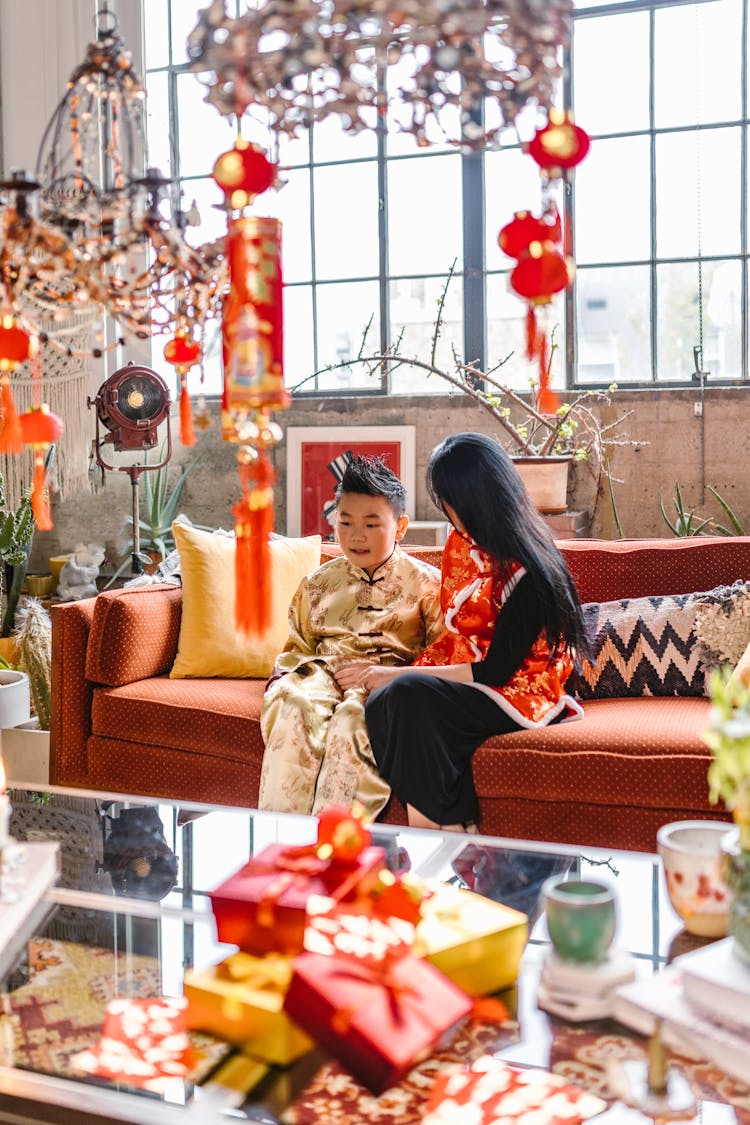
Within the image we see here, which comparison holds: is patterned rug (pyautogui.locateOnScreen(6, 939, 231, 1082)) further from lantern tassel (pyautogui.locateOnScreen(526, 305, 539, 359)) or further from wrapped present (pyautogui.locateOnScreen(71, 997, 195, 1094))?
lantern tassel (pyautogui.locateOnScreen(526, 305, 539, 359))

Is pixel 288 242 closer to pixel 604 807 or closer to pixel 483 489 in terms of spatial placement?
pixel 483 489

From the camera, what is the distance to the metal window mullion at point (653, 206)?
429 cm

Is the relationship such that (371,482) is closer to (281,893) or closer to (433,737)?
(433,737)

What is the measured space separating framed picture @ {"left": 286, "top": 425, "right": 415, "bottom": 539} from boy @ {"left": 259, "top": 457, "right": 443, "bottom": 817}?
5.40ft

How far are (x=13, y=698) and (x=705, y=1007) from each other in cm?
289

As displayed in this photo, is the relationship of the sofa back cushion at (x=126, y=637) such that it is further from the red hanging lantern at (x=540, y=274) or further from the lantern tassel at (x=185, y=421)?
the red hanging lantern at (x=540, y=274)

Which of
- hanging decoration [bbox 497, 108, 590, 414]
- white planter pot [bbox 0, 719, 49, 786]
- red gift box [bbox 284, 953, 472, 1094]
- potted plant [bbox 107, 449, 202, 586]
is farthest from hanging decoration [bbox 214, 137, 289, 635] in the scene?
potted plant [bbox 107, 449, 202, 586]

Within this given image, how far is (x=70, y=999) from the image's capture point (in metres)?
1.51

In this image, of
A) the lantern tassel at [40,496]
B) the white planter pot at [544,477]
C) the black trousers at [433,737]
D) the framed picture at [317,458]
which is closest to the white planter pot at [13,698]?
the framed picture at [317,458]

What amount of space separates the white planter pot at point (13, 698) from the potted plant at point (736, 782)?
2823 millimetres

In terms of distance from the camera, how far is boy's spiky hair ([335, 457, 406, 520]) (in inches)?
110

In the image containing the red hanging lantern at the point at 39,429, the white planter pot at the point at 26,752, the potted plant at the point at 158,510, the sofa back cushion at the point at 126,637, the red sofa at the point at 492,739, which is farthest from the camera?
the potted plant at the point at 158,510

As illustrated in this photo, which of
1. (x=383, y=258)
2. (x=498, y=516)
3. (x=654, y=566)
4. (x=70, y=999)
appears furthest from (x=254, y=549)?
(x=383, y=258)

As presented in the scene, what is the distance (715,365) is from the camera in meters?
4.25
